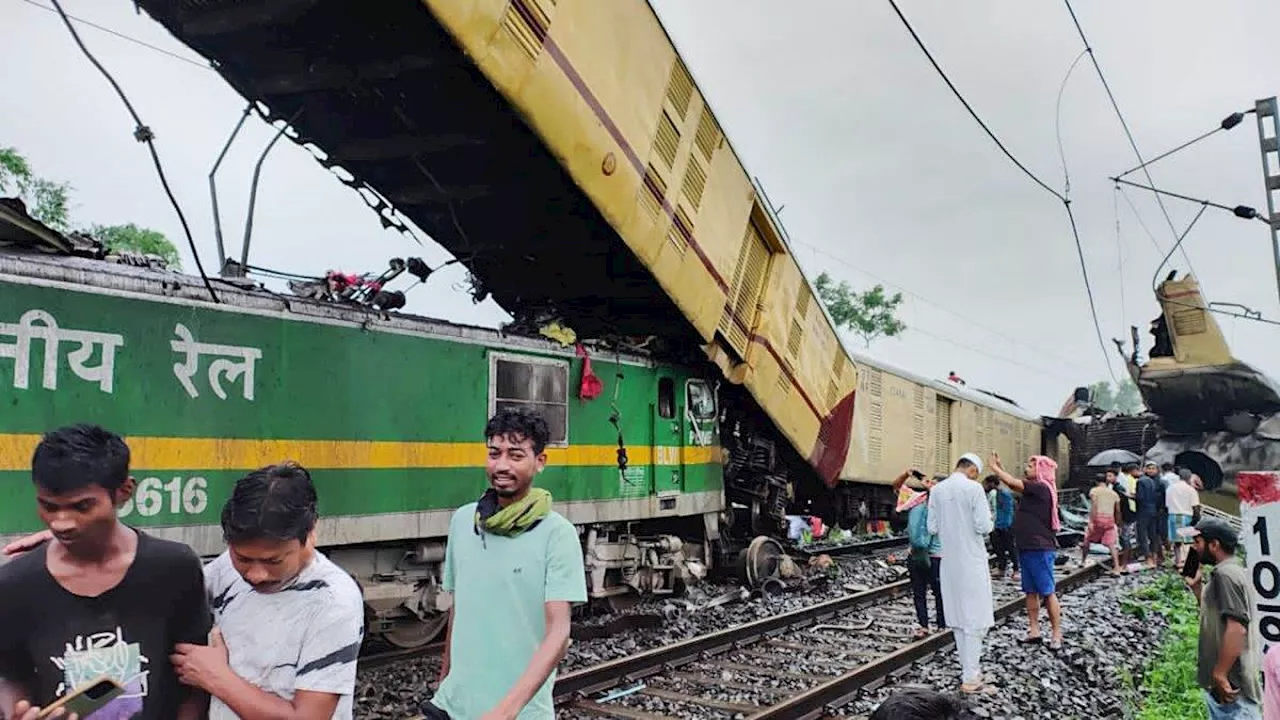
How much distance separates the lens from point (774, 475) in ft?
37.3

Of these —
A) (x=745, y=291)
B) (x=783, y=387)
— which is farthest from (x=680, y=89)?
(x=783, y=387)

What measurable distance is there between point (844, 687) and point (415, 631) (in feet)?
11.2

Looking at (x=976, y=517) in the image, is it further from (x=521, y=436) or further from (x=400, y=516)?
(x=521, y=436)

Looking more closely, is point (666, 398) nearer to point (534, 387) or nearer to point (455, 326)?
point (534, 387)

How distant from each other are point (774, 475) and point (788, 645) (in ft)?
11.7

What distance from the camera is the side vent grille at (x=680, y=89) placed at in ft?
24.4

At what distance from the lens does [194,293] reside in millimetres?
5176

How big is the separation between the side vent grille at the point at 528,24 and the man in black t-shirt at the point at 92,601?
4.12 metres

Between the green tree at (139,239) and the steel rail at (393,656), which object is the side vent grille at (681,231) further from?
the green tree at (139,239)

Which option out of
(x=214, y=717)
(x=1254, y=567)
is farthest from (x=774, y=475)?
(x=214, y=717)

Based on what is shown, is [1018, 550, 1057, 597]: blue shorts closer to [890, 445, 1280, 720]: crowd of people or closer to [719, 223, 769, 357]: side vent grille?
[890, 445, 1280, 720]: crowd of people

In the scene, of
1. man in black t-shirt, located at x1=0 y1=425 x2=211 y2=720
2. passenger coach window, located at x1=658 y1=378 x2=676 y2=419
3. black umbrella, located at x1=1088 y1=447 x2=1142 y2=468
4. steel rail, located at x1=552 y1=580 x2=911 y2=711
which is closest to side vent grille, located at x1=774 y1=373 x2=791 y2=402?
passenger coach window, located at x1=658 y1=378 x2=676 y2=419

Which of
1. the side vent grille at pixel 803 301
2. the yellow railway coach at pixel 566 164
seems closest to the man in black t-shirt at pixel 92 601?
the yellow railway coach at pixel 566 164

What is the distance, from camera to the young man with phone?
2041 mm
